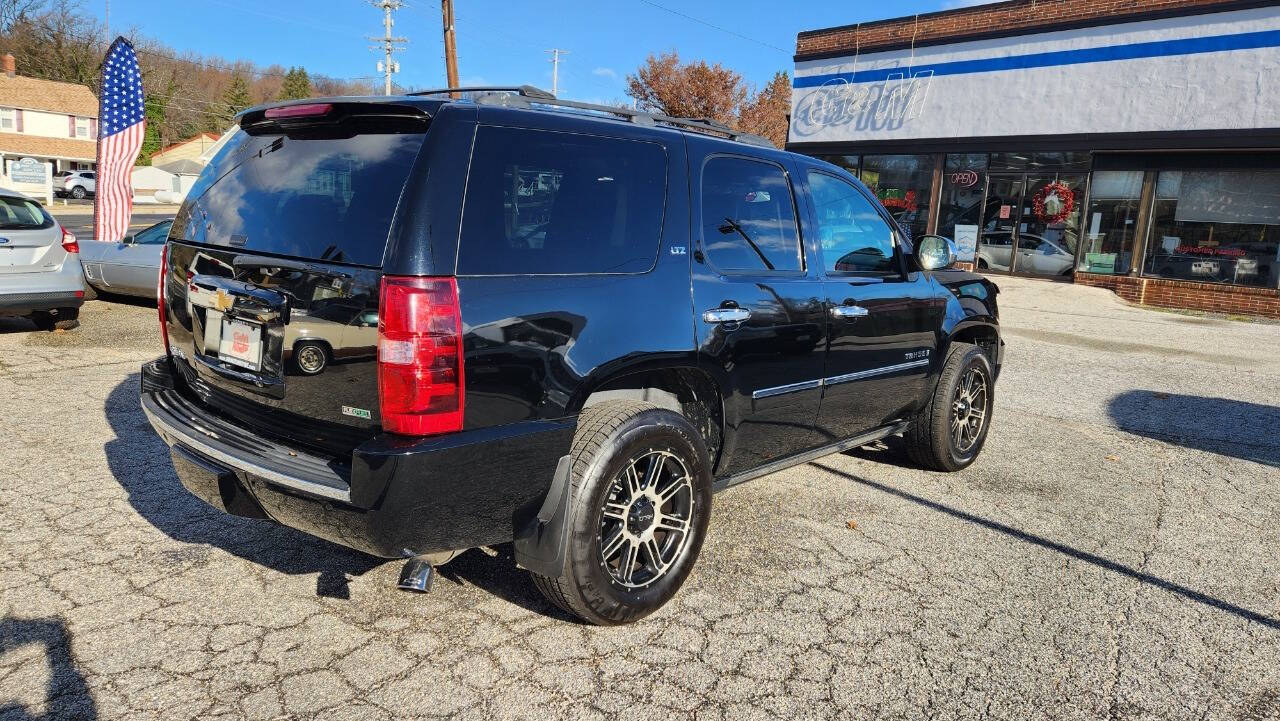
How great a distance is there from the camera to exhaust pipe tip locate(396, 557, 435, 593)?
2.72 metres

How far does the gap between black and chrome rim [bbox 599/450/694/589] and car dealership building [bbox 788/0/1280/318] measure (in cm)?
1707

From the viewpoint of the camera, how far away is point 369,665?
2854mm

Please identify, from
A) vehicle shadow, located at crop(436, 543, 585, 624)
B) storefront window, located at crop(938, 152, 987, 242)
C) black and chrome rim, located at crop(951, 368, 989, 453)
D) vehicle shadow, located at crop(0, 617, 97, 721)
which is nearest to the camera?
vehicle shadow, located at crop(0, 617, 97, 721)

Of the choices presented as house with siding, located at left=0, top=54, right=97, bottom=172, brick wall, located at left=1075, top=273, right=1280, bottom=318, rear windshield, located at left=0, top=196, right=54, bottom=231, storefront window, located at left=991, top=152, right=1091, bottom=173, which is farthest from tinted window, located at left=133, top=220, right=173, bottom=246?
house with siding, located at left=0, top=54, right=97, bottom=172

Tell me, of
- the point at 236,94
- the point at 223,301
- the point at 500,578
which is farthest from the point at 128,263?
the point at 236,94

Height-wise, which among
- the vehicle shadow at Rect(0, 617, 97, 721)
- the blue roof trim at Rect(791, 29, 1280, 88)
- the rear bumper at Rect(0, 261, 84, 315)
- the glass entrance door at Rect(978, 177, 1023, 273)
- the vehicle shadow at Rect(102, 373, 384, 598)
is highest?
the blue roof trim at Rect(791, 29, 1280, 88)

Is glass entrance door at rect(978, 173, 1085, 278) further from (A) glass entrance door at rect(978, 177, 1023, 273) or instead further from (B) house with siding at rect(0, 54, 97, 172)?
(B) house with siding at rect(0, 54, 97, 172)

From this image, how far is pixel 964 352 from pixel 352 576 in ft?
12.2

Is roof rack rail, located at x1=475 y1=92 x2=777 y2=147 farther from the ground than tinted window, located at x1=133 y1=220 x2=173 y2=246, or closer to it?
farther from the ground

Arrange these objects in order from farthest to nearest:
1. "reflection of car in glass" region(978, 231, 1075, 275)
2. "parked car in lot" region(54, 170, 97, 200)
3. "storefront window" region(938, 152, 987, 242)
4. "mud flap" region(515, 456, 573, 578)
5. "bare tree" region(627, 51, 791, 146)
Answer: "parked car in lot" region(54, 170, 97, 200)
"bare tree" region(627, 51, 791, 146)
"storefront window" region(938, 152, 987, 242)
"reflection of car in glass" region(978, 231, 1075, 275)
"mud flap" region(515, 456, 573, 578)

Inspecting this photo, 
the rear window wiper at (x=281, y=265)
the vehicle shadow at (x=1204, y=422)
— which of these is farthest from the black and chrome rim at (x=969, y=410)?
the rear window wiper at (x=281, y=265)

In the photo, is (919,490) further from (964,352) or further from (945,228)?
(945,228)

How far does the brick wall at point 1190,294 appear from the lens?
15.9 meters

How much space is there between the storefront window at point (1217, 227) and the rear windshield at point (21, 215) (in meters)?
18.7
